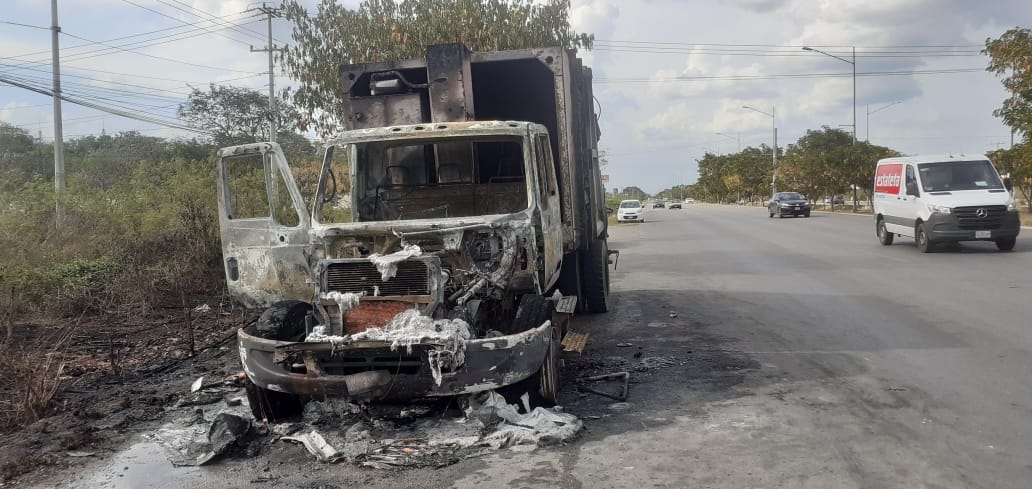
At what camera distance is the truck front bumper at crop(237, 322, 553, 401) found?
4.84m

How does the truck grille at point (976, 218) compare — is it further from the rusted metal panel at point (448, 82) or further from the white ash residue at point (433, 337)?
the white ash residue at point (433, 337)

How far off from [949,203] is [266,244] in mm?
13579

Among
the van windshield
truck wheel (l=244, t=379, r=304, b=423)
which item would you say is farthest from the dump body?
the van windshield

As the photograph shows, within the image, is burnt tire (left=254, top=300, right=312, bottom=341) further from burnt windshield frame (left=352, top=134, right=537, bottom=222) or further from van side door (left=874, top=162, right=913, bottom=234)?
van side door (left=874, top=162, right=913, bottom=234)

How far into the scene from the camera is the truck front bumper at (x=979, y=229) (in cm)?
1477

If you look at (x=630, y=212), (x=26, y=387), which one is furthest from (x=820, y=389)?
(x=630, y=212)

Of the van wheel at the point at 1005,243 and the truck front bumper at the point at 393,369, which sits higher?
the van wheel at the point at 1005,243

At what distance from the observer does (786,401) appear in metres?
5.56

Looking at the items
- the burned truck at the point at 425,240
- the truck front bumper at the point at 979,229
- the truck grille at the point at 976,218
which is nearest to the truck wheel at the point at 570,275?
the burned truck at the point at 425,240

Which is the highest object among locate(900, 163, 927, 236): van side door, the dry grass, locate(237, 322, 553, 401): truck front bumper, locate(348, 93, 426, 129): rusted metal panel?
locate(348, 93, 426, 129): rusted metal panel

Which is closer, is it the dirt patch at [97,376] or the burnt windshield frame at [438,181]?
the dirt patch at [97,376]

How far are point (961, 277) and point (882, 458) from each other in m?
8.82

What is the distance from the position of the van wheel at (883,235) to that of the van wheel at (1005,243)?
2422 mm

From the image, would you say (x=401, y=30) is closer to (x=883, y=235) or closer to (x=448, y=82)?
(x=448, y=82)
